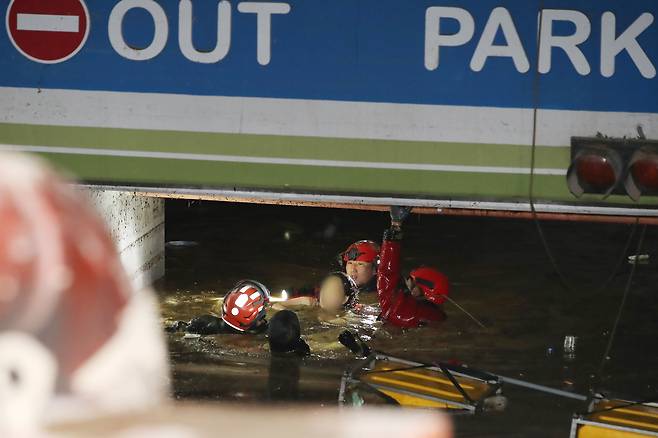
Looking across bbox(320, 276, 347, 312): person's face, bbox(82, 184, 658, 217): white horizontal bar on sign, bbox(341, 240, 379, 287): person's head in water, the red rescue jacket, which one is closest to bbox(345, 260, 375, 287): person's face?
bbox(341, 240, 379, 287): person's head in water

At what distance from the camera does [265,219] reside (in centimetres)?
2016

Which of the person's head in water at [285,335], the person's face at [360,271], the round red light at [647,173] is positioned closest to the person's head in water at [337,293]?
the person's face at [360,271]

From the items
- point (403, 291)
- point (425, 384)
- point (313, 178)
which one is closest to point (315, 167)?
point (313, 178)

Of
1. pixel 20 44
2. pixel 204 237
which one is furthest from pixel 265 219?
pixel 20 44

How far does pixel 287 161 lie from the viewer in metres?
5.65

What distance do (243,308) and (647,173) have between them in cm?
675

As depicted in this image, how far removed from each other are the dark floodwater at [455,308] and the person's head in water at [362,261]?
79 centimetres

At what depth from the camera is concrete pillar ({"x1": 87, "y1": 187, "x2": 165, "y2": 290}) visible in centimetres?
1184

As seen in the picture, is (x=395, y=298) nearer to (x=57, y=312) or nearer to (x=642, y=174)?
(x=642, y=174)

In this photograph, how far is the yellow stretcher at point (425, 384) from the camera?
7734 millimetres

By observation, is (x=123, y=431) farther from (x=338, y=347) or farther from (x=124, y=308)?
(x=338, y=347)

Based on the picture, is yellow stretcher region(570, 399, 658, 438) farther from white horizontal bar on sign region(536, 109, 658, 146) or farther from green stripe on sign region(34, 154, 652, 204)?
white horizontal bar on sign region(536, 109, 658, 146)

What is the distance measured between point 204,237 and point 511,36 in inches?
512

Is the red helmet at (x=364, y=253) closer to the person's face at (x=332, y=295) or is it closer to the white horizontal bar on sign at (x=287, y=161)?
the person's face at (x=332, y=295)
